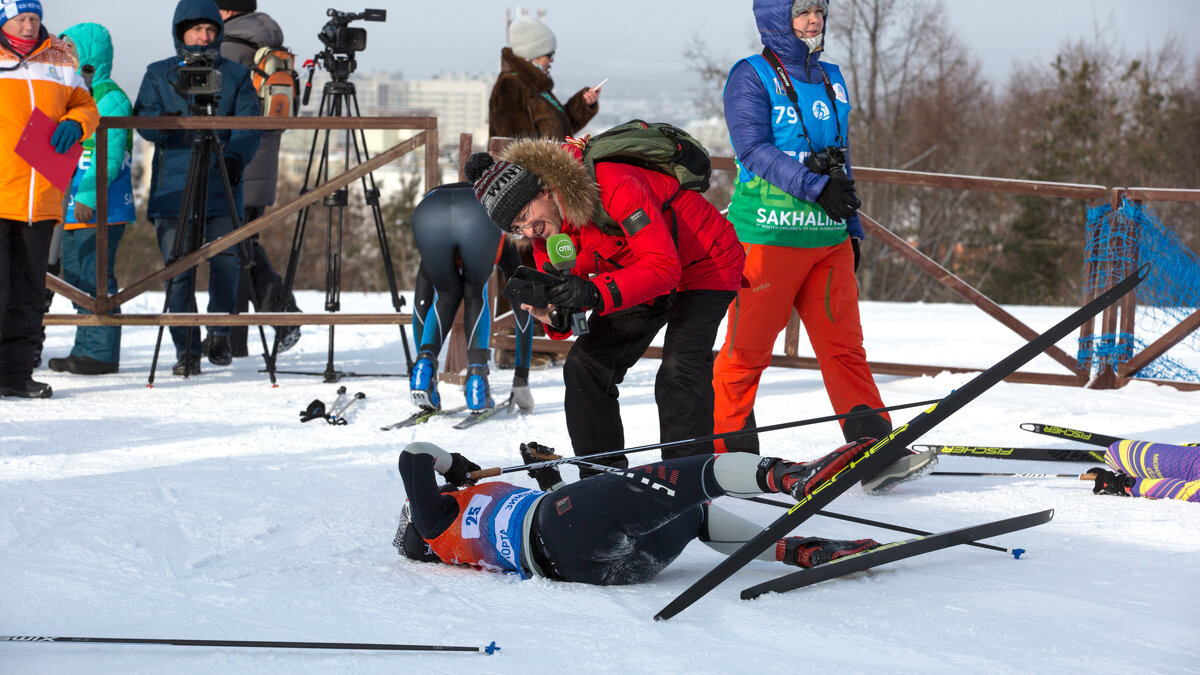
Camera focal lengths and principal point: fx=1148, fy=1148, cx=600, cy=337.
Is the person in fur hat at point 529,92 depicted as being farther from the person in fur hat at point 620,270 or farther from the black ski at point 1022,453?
the black ski at point 1022,453

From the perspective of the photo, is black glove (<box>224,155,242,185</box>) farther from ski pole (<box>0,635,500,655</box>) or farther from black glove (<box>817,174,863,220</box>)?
ski pole (<box>0,635,500,655</box>)

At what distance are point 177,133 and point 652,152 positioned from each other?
3.92 m

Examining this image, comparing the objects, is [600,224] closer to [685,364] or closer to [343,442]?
[685,364]

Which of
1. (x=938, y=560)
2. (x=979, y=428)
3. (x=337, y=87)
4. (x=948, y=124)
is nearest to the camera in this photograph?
(x=938, y=560)

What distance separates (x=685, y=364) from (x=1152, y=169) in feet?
79.8

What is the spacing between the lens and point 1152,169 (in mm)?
24516

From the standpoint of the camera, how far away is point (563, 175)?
9.96ft

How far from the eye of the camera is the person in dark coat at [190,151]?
20.1 feet

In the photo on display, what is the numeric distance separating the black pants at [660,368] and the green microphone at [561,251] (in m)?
0.36

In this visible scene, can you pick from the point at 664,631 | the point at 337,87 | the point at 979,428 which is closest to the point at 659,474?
the point at 664,631

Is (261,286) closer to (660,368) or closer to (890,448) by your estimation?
(660,368)

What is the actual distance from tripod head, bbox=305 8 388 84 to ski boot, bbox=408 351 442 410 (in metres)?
2.13

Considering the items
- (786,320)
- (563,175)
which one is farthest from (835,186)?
(563,175)

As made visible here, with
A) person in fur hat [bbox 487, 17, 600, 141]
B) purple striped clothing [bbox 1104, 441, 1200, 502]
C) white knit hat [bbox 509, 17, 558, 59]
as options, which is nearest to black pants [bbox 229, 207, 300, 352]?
person in fur hat [bbox 487, 17, 600, 141]
